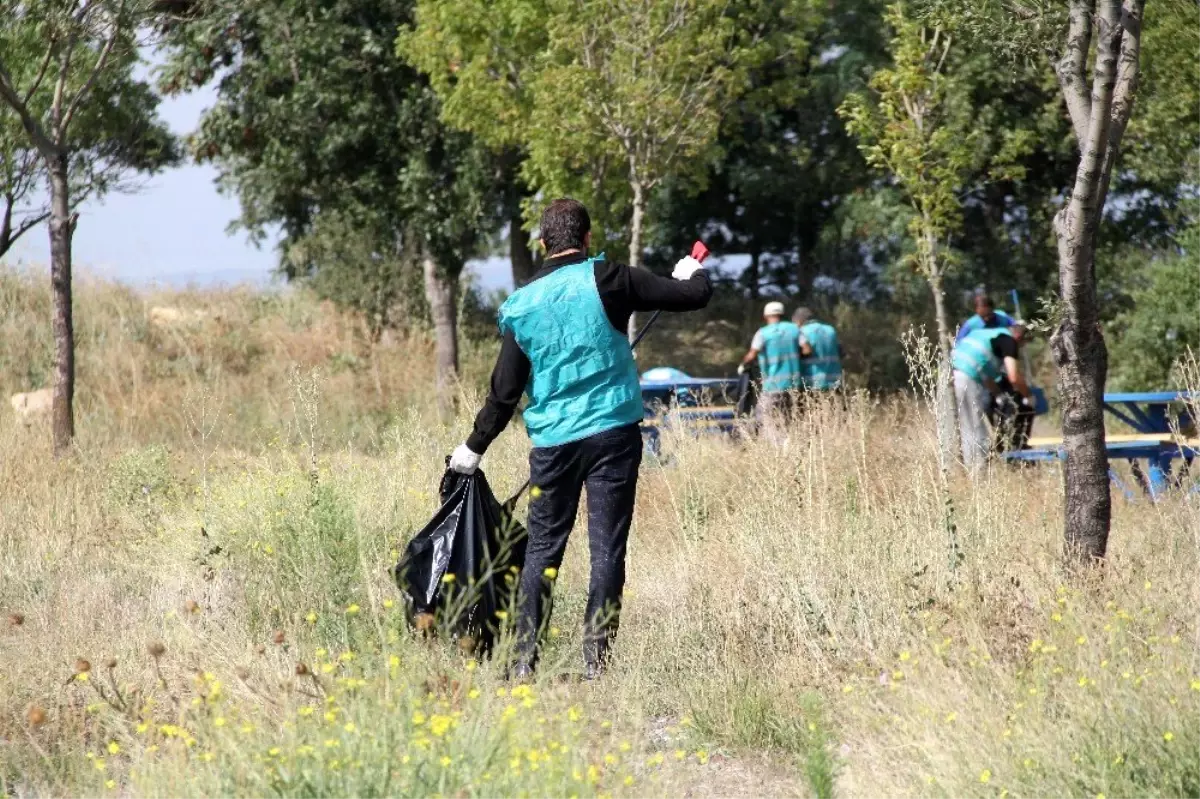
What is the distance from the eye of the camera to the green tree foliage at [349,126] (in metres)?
21.0

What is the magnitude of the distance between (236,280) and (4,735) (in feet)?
71.3

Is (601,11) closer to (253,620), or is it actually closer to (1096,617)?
(253,620)

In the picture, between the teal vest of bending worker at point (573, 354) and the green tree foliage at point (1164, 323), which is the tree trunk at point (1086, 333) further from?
the green tree foliage at point (1164, 323)

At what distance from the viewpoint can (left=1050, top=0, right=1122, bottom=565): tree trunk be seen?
224 inches

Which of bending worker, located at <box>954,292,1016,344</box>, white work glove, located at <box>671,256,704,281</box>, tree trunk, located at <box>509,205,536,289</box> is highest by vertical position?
tree trunk, located at <box>509,205,536,289</box>

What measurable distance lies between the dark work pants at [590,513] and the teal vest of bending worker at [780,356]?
7.59 meters

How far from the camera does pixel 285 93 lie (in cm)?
2175

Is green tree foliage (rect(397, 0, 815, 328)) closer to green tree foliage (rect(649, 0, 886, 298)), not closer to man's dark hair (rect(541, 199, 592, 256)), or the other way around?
green tree foliage (rect(649, 0, 886, 298))

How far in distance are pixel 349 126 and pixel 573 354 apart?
53.3 ft

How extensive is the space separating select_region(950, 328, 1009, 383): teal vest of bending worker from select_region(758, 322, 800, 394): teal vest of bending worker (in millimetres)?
1782

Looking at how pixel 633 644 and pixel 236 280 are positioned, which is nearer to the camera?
pixel 633 644

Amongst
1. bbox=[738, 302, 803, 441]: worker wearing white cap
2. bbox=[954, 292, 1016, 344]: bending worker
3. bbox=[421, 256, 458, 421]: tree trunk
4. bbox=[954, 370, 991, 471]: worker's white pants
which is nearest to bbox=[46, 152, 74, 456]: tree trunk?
bbox=[738, 302, 803, 441]: worker wearing white cap

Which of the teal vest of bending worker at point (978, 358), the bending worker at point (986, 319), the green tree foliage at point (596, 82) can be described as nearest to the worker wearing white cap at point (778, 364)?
the bending worker at point (986, 319)

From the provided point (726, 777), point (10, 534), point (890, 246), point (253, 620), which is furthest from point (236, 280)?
point (726, 777)
